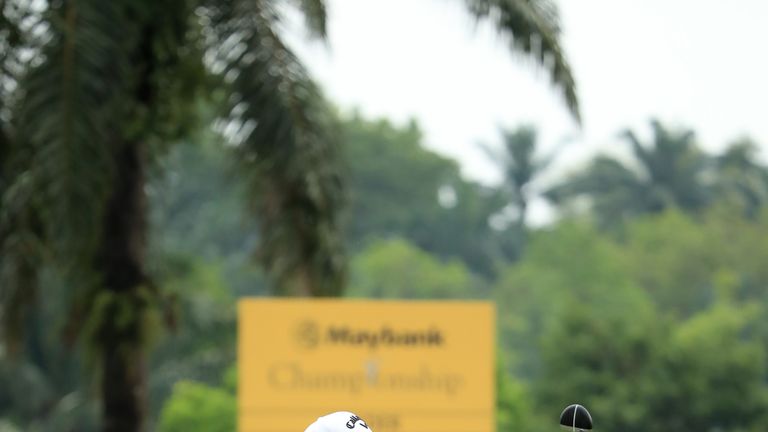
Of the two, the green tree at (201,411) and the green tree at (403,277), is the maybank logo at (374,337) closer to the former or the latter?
the green tree at (201,411)

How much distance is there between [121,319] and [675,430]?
120ft

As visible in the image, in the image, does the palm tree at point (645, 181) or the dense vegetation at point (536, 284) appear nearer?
the dense vegetation at point (536, 284)

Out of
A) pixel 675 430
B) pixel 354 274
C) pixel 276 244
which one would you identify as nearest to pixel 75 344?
pixel 276 244

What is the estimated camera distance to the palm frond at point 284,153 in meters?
13.3

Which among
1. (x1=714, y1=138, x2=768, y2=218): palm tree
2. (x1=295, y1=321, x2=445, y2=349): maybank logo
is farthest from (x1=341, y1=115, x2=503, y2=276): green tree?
(x1=295, y1=321, x2=445, y2=349): maybank logo

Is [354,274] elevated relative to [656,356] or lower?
elevated

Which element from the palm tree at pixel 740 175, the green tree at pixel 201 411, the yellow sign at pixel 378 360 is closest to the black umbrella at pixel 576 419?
the yellow sign at pixel 378 360

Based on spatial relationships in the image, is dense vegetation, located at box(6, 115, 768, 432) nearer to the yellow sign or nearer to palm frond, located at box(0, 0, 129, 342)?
the yellow sign

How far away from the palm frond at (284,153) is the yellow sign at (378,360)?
236 centimetres

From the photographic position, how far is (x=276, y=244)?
1430cm

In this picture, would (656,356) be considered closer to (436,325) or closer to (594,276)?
(594,276)

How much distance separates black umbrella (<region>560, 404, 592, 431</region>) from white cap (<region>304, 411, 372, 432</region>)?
22.1 inches

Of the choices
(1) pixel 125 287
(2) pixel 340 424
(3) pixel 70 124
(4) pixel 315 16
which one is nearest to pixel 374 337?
(1) pixel 125 287

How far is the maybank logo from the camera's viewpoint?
17.2 meters
